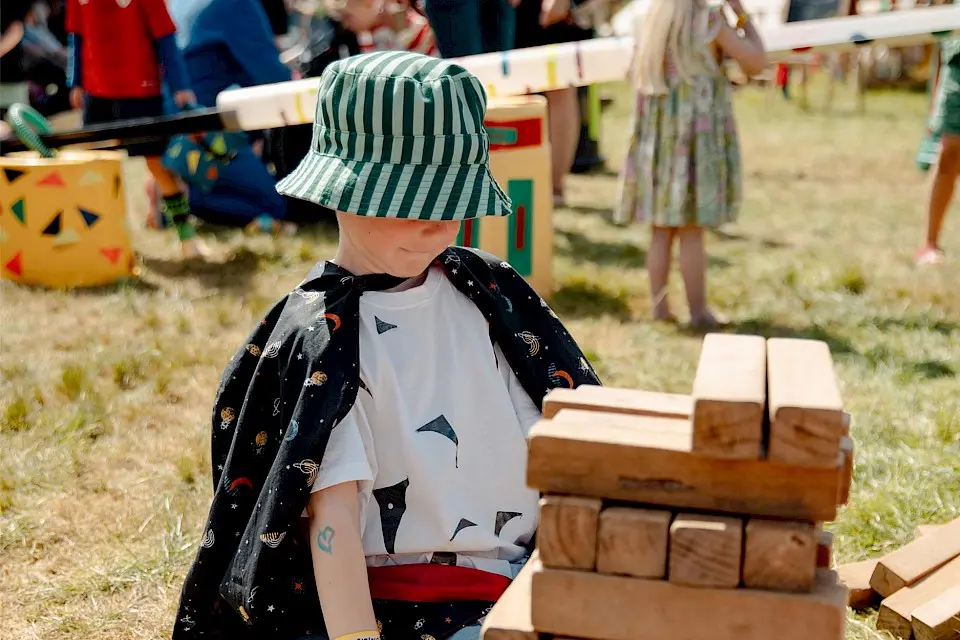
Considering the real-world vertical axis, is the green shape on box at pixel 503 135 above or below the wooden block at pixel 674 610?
above

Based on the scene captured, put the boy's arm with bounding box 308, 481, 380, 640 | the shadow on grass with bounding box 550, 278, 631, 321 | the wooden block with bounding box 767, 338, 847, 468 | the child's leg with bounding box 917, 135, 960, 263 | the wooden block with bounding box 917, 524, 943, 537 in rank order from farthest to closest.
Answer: the child's leg with bounding box 917, 135, 960, 263 → the shadow on grass with bounding box 550, 278, 631, 321 → the wooden block with bounding box 917, 524, 943, 537 → the boy's arm with bounding box 308, 481, 380, 640 → the wooden block with bounding box 767, 338, 847, 468

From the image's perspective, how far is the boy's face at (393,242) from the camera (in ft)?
6.20

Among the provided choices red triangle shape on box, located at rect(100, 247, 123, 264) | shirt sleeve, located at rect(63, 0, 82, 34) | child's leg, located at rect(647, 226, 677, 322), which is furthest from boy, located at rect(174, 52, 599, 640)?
shirt sleeve, located at rect(63, 0, 82, 34)

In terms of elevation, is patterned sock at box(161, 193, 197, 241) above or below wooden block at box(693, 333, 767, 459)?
below

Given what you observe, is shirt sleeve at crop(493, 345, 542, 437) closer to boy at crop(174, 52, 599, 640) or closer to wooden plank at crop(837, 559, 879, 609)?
boy at crop(174, 52, 599, 640)

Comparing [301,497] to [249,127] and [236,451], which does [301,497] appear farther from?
[249,127]

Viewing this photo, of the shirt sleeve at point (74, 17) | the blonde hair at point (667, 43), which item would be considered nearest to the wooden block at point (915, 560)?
the blonde hair at point (667, 43)

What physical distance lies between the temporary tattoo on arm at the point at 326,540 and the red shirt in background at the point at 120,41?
15.3 ft

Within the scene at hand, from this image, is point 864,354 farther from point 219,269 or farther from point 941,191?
point 219,269

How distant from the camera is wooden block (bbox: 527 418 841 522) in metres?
1.30

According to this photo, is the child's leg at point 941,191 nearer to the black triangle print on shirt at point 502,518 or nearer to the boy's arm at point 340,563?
the black triangle print on shirt at point 502,518

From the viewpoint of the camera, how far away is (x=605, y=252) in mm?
6160

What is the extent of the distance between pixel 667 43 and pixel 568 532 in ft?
10.9

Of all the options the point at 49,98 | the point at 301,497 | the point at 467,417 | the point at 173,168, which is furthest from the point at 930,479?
the point at 49,98
